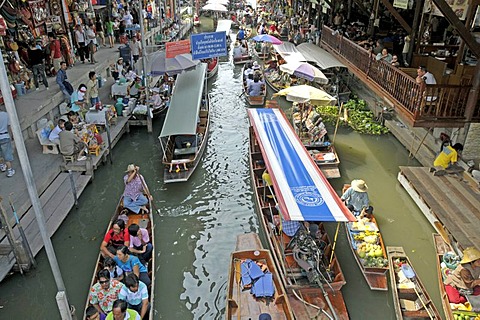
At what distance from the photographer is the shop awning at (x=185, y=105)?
13.2 m

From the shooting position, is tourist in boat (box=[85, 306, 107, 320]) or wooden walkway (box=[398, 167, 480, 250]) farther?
wooden walkway (box=[398, 167, 480, 250])

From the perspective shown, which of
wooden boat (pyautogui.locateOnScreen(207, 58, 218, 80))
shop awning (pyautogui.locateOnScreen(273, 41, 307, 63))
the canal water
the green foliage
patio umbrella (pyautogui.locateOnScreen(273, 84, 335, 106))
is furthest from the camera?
wooden boat (pyautogui.locateOnScreen(207, 58, 218, 80))

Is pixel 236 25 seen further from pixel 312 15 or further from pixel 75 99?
pixel 75 99

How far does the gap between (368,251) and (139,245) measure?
5.62 meters

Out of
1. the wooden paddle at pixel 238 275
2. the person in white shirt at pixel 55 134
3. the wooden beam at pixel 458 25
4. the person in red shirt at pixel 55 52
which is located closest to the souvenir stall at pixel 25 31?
the person in red shirt at pixel 55 52

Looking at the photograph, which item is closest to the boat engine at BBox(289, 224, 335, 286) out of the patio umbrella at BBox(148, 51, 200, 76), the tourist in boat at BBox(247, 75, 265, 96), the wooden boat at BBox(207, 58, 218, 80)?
the patio umbrella at BBox(148, 51, 200, 76)

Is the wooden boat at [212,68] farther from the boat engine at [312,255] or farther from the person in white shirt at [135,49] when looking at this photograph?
the boat engine at [312,255]

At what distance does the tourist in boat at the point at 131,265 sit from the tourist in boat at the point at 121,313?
42.2 inches

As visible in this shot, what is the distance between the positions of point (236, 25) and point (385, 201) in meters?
34.8

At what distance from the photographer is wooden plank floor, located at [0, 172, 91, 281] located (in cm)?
941

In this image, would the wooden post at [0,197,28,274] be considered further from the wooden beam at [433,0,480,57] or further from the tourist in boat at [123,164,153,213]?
the wooden beam at [433,0,480,57]

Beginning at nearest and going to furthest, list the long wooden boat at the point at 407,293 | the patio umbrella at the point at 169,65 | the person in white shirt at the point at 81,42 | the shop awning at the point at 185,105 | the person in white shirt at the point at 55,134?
the long wooden boat at the point at 407,293, the person in white shirt at the point at 55,134, the shop awning at the point at 185,105, the patio umbrella at the point at 169,65, the person in white shirt at the point at 81,42

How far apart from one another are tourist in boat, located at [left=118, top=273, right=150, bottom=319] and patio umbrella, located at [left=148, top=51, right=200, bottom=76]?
1199 cm

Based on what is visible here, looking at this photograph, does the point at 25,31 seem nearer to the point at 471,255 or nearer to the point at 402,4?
the point at 402,4
